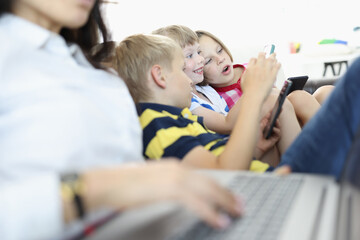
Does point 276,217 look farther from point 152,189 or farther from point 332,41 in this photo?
point 332,41

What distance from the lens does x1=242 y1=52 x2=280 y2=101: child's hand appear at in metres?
1.18

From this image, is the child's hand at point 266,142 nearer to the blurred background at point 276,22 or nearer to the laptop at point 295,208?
the laptop at point 295,208

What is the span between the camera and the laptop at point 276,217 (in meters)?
0.52

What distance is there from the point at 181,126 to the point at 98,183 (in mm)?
661

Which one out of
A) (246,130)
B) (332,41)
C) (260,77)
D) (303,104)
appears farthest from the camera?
(332,41)

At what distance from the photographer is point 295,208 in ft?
1.97

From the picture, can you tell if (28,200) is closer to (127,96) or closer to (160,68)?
(127,96)

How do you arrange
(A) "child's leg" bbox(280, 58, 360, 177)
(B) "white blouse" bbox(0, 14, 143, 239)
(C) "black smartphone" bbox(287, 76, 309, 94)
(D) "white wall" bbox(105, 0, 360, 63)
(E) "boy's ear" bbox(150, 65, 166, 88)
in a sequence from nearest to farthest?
(B) "white blouse" bbox(0, 14, 143, 239) → (A) "child's leg" bbox(280, 58, 360, 177) → (E) "boy's ear" bbox(150, 65, 166, 88) → (C) "black smartphone" bbox(287, 76, 309, 94) → (D) "white wall" bbox(105, 0, 360, 63)

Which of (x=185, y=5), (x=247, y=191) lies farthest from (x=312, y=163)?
(x=185, y=5)

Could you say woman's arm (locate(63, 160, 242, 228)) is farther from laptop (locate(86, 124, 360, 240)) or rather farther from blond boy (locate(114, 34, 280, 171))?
blond boy (locate(114, 34, 280, 171))

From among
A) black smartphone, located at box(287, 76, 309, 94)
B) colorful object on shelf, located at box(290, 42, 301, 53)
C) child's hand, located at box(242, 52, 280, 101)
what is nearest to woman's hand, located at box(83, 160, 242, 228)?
child's hand, located at box(242, 52, 280, 101)

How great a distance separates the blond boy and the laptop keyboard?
321 mm

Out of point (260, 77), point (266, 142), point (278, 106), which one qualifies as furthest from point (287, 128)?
point (260, 77)

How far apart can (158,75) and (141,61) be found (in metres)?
0.07
